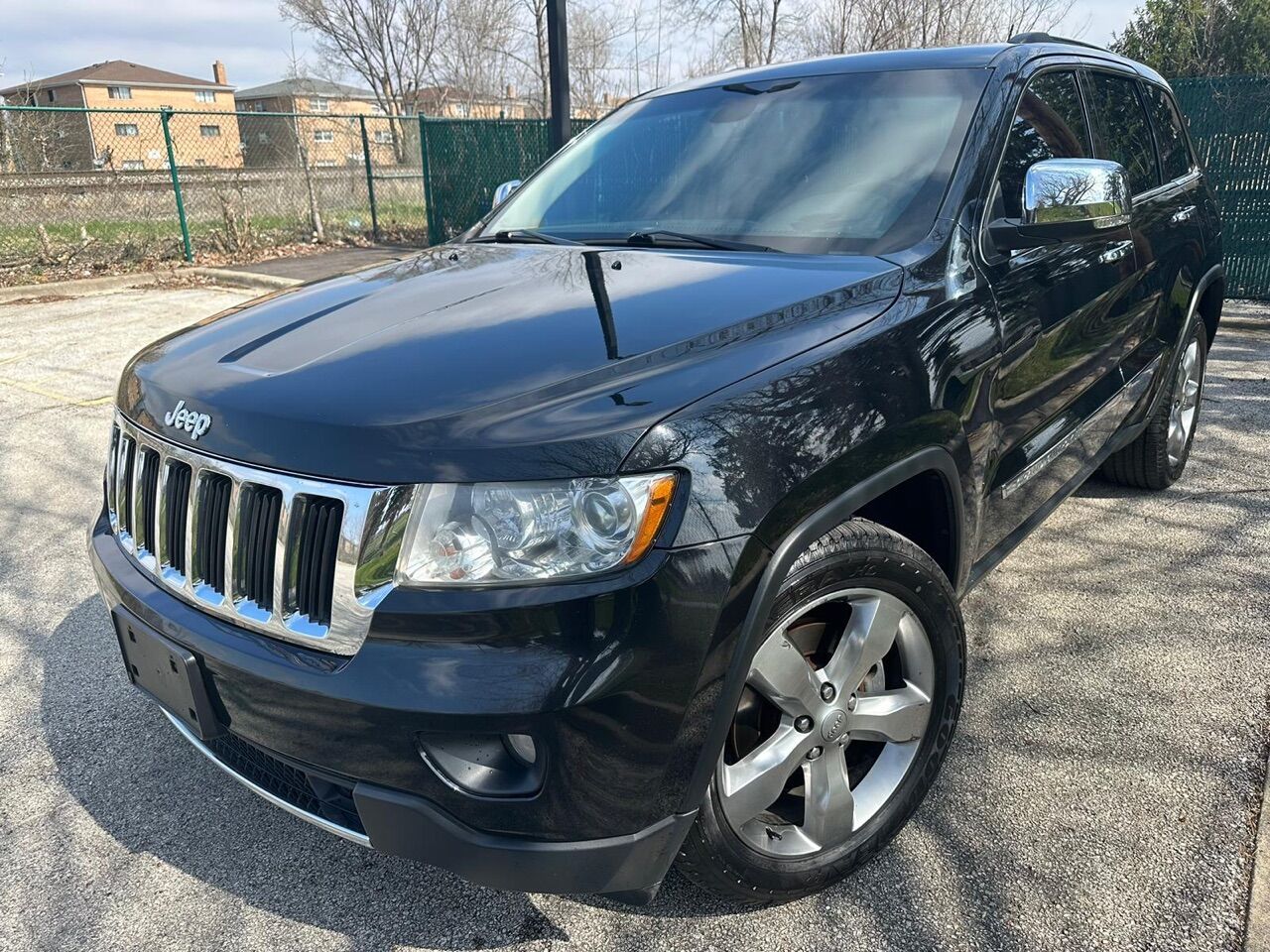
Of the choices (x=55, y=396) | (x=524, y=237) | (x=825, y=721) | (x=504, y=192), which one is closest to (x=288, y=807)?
(x=825, y=721)

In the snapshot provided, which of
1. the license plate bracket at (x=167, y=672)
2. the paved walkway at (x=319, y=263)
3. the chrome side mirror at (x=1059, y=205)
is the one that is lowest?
the paved walkway at (x=319, y=263)

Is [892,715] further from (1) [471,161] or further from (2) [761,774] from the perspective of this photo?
(1) [471,161]

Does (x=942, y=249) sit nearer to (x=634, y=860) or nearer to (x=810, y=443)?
(x=810, y=443)

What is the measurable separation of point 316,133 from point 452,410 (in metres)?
17.7

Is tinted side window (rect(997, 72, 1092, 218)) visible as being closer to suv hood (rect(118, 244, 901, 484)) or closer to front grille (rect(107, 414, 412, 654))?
suv hood (rect(118, 244, 901, 484))

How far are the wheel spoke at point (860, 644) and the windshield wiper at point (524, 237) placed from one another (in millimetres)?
1490

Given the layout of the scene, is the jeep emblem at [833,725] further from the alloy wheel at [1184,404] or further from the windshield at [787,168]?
the alloy wheel at [1184,404]

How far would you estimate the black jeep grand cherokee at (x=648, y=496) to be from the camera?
5.39 feet

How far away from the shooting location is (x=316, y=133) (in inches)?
687

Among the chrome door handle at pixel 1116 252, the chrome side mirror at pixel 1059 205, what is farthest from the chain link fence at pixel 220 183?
the chrome side mirror at pixel 1059 205

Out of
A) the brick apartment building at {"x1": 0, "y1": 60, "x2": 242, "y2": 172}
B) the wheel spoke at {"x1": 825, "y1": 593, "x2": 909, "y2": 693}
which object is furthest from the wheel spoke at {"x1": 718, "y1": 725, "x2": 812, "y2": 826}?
the brick apartment building at {"x1": 0, "y1": 60, "x2": 242, "y2": 172}

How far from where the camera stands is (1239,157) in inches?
345

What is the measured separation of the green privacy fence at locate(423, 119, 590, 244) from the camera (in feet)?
40.5

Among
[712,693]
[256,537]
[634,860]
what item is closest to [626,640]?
[712,693]
